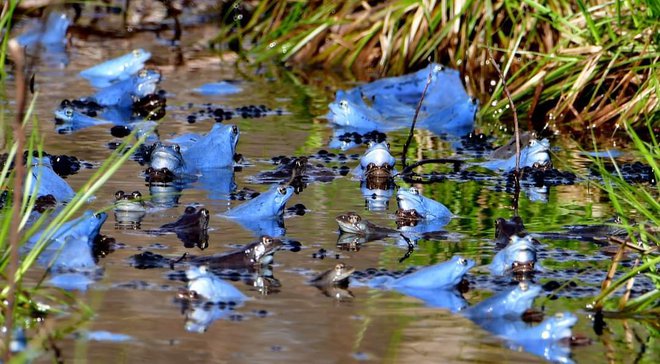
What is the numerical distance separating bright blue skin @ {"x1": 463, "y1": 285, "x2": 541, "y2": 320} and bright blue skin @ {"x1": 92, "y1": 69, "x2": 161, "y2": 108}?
3.88 m

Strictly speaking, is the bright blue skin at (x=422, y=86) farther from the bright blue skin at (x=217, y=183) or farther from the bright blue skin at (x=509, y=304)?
the bright blue skin at (x=509, y=304)

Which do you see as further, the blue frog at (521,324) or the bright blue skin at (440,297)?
the bright blue skin at (440,297)

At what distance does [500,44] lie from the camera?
7.77 m

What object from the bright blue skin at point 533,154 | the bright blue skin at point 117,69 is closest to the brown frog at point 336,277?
the bright blue skin at point 533,154

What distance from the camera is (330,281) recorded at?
12.1 feet

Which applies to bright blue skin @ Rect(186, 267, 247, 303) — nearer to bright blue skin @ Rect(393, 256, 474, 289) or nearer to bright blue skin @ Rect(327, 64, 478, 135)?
bright blue skin @ Rect(393, 256, 474, 289)

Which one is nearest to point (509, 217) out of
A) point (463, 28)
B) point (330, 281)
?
point (330, 281)

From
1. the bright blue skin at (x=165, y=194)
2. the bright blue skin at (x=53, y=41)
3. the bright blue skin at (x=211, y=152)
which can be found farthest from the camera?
the bright blue skin at (x=53, y=41)

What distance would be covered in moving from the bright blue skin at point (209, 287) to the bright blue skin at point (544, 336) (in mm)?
659

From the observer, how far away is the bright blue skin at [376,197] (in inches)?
192

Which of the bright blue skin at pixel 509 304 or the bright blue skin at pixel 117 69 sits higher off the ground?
the bright blue skin at pixel 117 69

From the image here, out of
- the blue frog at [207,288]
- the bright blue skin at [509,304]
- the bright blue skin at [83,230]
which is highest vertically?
the bright blue skin at [83,230]

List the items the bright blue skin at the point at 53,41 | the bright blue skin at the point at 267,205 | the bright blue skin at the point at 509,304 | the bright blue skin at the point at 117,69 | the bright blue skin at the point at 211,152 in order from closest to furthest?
the bright blue skin at the point at 509,304
the bright blue skin at the point at 267,205
the bright blue skin at the point at 211,152
the bright blue skin at the point at 117,69
the bright blue skin at the point at 53,41

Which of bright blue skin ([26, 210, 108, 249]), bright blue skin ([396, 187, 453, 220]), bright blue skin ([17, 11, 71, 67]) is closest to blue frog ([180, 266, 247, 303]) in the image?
bright blue skin ([26, 210, 108, 249])
